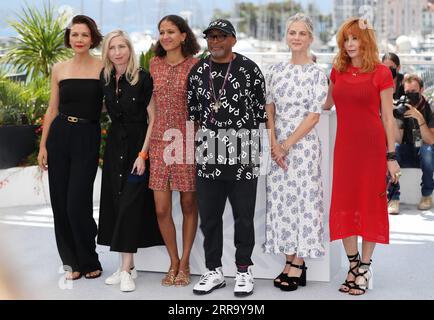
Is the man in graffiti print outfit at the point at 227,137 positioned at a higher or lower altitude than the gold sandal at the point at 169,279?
higher

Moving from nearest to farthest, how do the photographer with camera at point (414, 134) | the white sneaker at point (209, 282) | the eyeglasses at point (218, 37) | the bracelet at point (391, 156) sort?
the eyeglasses at point (218, 37) < the bracelet at point (391, 156) < the white sneaker at point (209, 282) < the photographer with camera at point (414, 134)

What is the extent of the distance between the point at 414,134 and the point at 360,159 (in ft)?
9.06

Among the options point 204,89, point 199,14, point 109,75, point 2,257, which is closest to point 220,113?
point 204,89

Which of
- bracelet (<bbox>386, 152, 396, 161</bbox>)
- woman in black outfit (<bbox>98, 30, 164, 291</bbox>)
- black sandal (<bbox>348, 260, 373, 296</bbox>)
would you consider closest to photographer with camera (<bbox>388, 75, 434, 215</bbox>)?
black sandal (<bbox>348, 260, 373, 296</bbox>)

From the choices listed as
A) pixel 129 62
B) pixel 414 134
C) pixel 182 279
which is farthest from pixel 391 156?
pixel 414 134

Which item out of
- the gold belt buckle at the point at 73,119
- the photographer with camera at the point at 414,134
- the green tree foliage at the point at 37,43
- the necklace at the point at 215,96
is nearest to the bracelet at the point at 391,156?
the necklace at the point at 215,96

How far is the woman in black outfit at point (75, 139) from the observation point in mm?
3615

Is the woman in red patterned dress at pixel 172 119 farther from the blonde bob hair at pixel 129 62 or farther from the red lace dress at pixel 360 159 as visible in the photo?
the red lace dress at pixel 360 159

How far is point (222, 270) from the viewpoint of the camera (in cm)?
377

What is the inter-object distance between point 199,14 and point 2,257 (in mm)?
20521

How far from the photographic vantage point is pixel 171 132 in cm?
344

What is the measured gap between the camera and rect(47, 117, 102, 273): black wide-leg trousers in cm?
364

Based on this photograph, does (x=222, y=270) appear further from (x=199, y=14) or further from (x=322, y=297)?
(x=199, y=14)

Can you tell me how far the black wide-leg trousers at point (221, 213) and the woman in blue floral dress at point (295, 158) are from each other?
0.49ft
